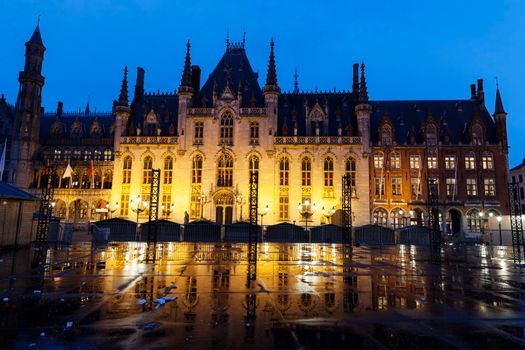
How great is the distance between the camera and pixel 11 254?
18.3 metres

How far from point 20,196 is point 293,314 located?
20.6 m

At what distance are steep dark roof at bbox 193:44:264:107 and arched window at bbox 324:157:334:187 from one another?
13.2 metres

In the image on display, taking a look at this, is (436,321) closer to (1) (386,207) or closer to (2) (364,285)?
(2) (364,285)

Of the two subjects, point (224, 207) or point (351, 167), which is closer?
point (351, 167)

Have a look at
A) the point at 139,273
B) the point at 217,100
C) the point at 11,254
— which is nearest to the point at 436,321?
the point at 139,273

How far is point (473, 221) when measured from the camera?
1845 inches

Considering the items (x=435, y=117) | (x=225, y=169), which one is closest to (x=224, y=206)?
(x=225, y=169)

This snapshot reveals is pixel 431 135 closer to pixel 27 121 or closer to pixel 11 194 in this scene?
pixel 11 194

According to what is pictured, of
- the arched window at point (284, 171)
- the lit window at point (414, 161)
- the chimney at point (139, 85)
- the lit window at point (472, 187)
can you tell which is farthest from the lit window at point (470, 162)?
the chimney at point (139, 85)

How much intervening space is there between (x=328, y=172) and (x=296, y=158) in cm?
503

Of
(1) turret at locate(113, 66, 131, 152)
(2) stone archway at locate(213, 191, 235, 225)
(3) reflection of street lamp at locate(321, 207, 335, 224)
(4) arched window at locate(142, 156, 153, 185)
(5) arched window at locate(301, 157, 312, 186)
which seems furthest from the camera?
(1) turret at locate(113, 66, 131, 152)

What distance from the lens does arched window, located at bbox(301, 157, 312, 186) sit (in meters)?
47.8

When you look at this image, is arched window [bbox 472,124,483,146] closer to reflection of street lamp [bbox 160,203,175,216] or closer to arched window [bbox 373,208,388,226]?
arched window [bbox 373,208,388,226]

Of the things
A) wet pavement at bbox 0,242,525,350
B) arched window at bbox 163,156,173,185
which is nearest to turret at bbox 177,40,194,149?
arched window at bbox 163,156,173,185
